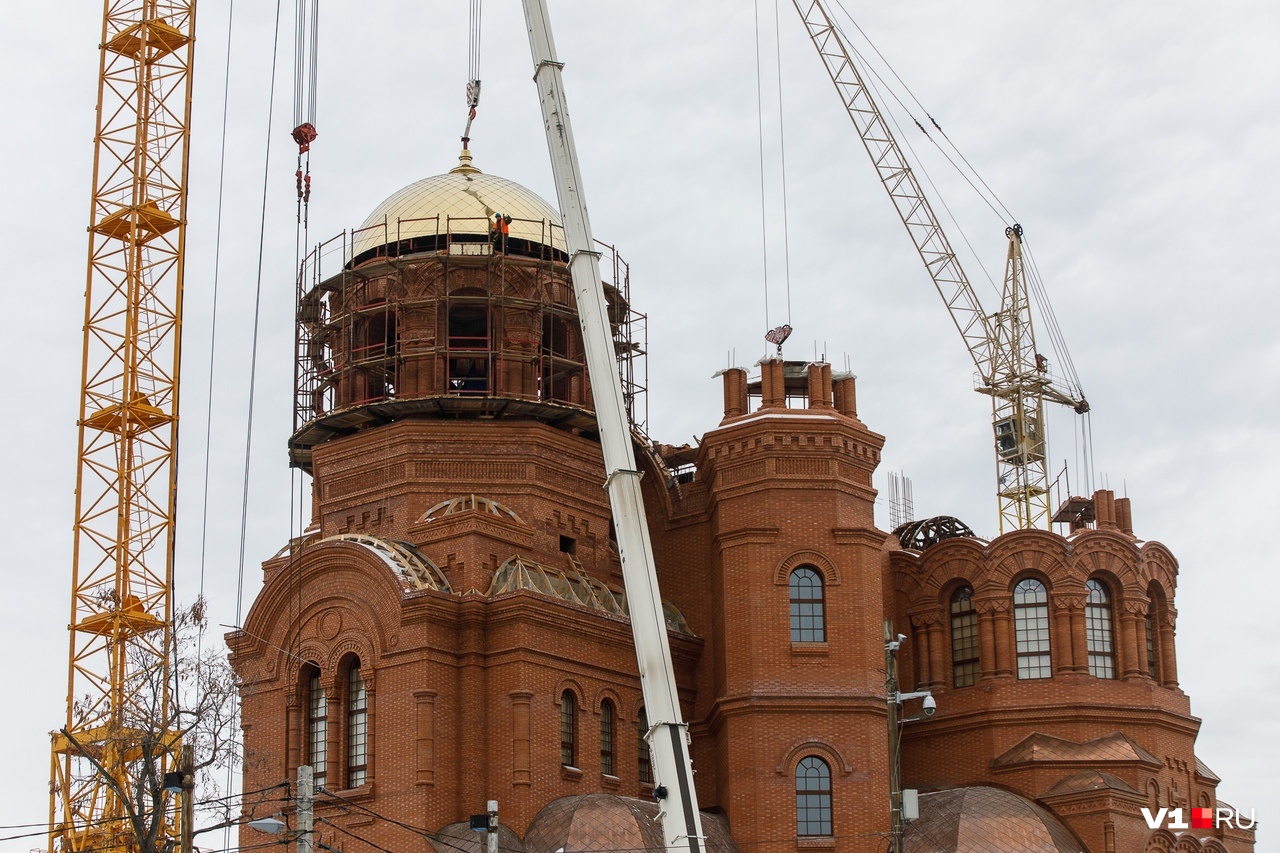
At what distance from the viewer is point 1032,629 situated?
59562mm

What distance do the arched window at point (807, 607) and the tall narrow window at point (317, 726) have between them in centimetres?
1195

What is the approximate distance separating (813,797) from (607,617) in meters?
6.77

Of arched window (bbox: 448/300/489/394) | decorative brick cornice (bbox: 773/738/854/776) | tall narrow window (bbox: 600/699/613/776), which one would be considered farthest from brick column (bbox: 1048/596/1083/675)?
arched window (bbox: 448/300/489/394)

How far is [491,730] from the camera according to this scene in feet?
176

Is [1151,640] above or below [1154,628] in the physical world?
below

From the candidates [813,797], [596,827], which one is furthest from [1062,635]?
[596,827]

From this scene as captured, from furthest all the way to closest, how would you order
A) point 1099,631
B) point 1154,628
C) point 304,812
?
point 1154,628, point 1099,631, point 304,812

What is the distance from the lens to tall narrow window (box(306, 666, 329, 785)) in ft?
181

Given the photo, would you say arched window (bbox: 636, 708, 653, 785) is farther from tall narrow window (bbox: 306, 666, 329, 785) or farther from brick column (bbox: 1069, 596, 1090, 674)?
brick column (bbox: 1069, 596, 1090, 674)

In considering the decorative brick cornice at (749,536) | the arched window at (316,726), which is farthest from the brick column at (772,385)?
the arched window at (316,726)

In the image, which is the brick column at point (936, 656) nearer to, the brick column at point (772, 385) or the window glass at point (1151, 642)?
the window glass at point (1151, 642)

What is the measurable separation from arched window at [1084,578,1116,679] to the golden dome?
17.7m

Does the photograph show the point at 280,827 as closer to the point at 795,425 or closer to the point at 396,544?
the point at 396,544

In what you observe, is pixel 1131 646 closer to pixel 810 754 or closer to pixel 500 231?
pixel 810 754
